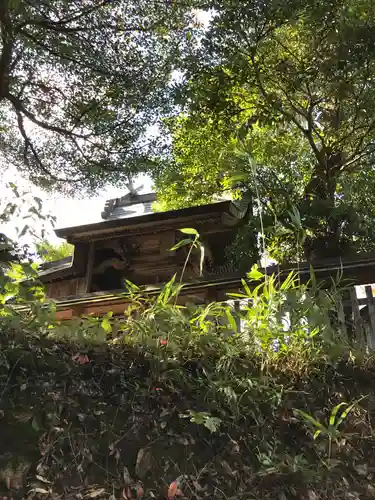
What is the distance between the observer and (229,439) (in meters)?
Result: 1.58

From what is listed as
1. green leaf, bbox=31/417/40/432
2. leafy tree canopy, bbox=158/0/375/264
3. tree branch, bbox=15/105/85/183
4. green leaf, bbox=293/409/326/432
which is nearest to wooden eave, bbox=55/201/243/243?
leafy tree canopy, bbox=158/0/375/264

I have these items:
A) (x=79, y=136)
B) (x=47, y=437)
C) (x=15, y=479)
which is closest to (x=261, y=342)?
(x=47, y=437)

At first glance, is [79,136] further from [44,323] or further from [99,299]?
[44,323]

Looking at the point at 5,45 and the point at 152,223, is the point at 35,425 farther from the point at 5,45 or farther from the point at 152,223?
the point at 5,45

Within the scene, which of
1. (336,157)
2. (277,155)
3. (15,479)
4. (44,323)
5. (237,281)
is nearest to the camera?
(15,479)

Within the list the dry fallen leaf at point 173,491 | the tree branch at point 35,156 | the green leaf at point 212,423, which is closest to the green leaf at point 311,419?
the green leaf at point 212,423

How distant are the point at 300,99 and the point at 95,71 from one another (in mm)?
3116

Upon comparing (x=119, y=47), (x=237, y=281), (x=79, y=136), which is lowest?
(x=237, y=281)

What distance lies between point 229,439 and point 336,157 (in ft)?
19.3

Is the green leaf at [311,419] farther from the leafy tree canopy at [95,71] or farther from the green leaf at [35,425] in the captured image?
the leafy tree canopy at [95,71]

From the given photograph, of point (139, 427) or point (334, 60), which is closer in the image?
point (139, 427)

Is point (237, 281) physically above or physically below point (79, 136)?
below

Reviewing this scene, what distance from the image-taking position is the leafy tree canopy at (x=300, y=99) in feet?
16.1

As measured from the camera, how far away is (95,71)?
595 cm
